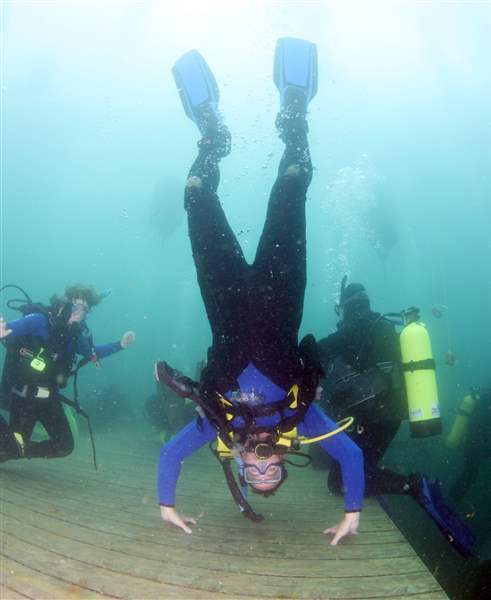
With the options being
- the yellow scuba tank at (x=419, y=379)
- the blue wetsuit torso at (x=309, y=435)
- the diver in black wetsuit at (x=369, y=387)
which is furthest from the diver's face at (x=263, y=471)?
the yellow scuba tank at (x=419, y=379)

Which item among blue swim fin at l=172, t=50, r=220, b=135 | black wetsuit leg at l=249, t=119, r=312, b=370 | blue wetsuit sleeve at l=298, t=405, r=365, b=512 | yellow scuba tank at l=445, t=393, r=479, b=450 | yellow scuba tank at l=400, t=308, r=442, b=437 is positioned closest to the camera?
blue wetsuit sleeve at l=298, t=405, r=365, b=512

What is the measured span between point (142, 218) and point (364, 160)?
56.0 m

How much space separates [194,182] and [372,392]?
3385 mm

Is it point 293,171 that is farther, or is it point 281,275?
point 293,171

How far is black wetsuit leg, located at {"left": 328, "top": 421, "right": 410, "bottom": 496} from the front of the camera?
4.36 metres

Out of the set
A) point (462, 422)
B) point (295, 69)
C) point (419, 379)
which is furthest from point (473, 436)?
point (295, 69)

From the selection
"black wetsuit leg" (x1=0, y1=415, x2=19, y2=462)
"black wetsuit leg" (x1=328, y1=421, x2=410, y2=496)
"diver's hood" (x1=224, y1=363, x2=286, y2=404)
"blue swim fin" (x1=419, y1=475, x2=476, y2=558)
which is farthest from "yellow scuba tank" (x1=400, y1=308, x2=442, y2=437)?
"black wetsuit leg" (x1=0, y1=415, x2=19, y2=462)

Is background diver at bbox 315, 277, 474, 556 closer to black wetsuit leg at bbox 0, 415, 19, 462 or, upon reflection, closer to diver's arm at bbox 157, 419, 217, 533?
diver's arm at bbox 157, 419, 217, 533

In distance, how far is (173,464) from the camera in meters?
3.57

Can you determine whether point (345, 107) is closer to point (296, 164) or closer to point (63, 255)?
point (296, 164)

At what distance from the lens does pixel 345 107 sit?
148ft

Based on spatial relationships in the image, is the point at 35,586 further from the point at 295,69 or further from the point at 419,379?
the point at 295,69

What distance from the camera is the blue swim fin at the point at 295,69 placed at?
5701mm

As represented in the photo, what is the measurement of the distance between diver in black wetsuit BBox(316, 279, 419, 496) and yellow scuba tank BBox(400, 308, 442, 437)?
0.70 feet
